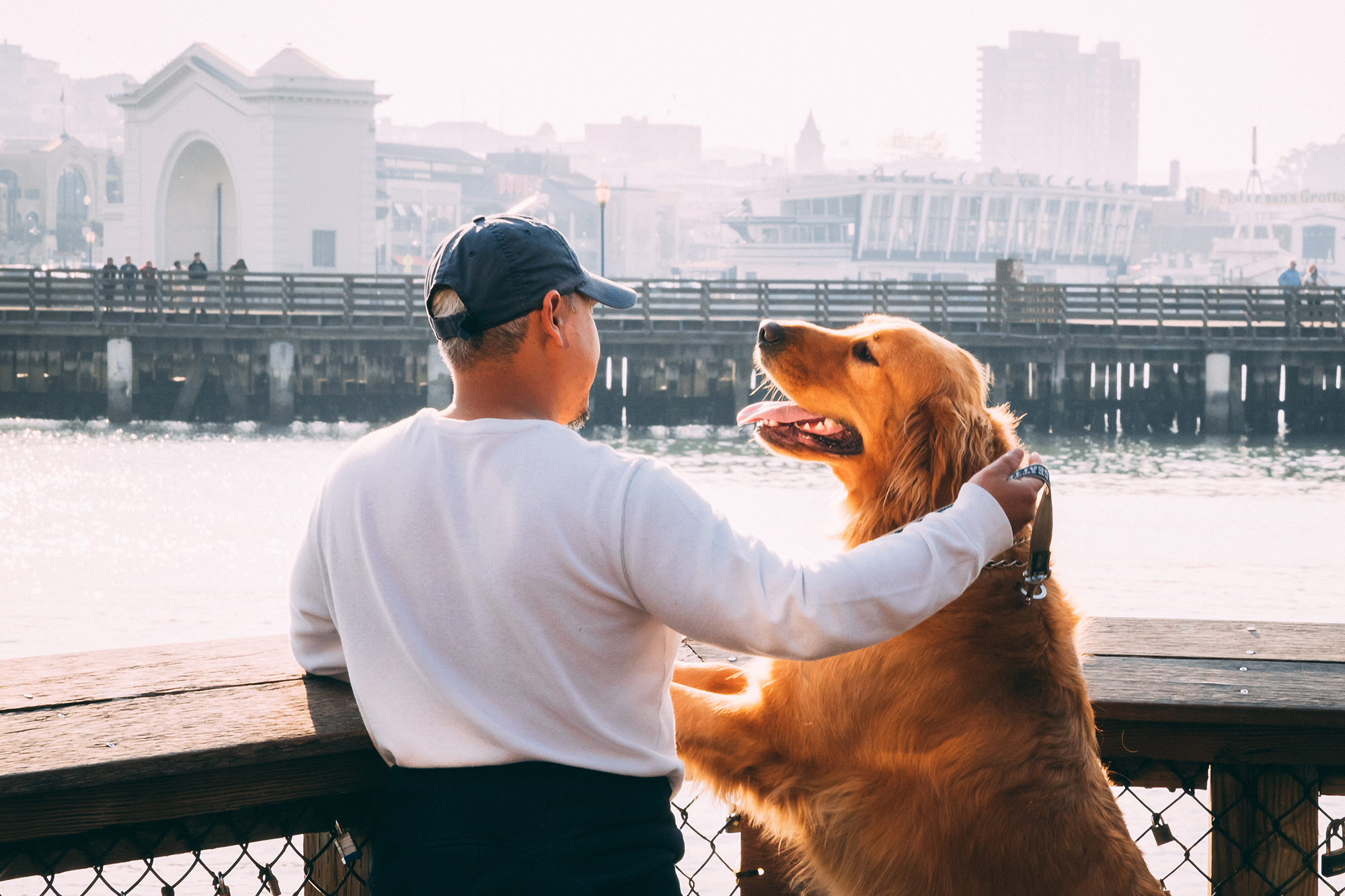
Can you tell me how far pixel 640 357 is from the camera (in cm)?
3069

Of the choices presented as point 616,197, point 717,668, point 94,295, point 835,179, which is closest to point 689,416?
point 94,295

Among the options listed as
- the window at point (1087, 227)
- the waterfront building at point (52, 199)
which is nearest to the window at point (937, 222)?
the window at point (1087, 227)

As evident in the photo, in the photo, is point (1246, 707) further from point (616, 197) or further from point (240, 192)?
point (616, 197)

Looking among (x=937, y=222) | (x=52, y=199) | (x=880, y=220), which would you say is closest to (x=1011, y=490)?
(x=880, y=220)

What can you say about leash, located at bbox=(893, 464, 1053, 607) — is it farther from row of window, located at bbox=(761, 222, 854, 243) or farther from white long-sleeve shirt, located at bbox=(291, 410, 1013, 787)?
row of window, located at bbox=(761, 222, 854, 243)

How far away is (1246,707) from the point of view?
1883 millimetres

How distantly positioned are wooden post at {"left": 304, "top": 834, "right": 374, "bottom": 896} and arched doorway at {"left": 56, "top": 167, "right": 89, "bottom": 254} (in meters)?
119

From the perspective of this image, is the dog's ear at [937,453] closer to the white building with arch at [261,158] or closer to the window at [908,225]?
the white building with arch at [261,158]

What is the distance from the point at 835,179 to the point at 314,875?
97176 millimetres

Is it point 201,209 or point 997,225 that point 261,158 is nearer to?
point 201,209

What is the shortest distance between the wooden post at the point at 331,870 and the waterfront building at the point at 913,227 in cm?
8786

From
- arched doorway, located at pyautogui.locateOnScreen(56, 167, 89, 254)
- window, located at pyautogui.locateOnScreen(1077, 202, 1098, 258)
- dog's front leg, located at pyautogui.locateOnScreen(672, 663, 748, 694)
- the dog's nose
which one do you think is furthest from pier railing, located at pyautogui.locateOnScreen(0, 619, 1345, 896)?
arched doorway, located at pyautogui.locateOnScreen(56, 167, 89, 254)

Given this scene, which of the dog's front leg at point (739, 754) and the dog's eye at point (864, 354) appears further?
the dog's eye at point (864, 354)

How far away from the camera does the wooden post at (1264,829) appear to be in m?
2.02
